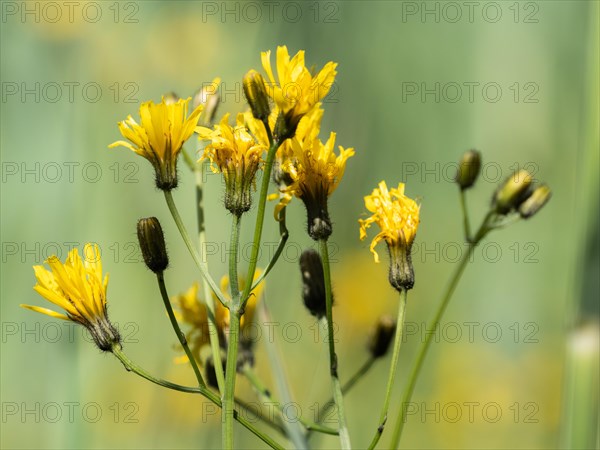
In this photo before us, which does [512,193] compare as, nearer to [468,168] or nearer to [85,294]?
[468,168]

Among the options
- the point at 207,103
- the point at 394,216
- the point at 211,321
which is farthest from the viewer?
the point at 207,103

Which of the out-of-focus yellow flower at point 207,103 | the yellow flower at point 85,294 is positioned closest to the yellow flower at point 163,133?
the yellow flower at point 85,294

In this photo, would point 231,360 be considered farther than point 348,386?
No

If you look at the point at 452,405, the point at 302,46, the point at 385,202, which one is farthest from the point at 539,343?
the point at 385,202

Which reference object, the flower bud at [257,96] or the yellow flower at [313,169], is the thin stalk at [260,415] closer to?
the yellow flower at [313,169]

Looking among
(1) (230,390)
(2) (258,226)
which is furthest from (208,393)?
(2) (258,226)

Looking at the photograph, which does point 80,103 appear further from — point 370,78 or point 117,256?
point 370,78

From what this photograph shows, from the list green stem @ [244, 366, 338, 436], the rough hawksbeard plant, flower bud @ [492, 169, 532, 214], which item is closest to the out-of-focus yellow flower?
the rough hawksbeard plant
